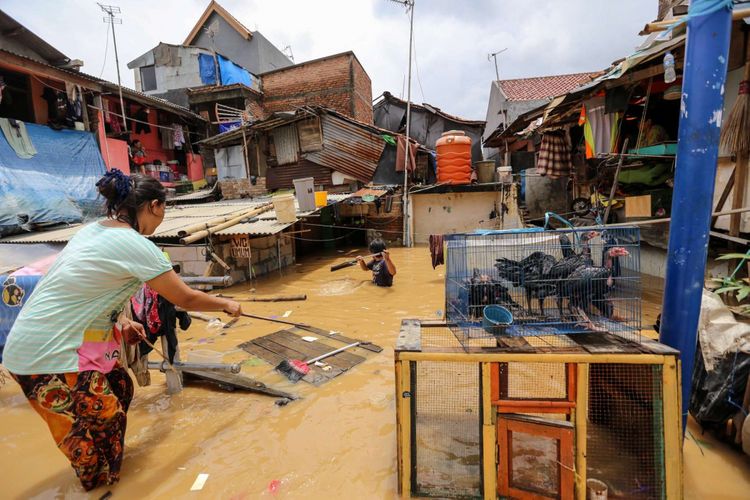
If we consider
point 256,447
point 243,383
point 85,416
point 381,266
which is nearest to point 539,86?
point 381,266

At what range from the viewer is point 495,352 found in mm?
2432

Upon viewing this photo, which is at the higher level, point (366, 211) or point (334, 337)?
point (366, 211)

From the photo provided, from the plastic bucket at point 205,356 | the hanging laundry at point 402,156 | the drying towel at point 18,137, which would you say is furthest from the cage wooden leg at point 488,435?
the drying towel at point 18,137

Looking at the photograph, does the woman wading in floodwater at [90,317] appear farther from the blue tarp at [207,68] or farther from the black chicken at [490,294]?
the blue tarp at [207,68]

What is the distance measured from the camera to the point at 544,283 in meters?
2.88

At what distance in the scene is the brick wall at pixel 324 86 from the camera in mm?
19656

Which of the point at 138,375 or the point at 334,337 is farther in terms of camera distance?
the point at 334,337

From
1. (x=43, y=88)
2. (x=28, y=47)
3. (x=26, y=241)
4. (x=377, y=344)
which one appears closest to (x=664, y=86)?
(x=377, y=344)

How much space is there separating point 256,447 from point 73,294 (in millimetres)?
1924

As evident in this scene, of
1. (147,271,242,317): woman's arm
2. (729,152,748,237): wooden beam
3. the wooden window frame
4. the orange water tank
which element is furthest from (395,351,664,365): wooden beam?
the orange water tank

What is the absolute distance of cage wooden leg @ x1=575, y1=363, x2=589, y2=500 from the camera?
2.29m

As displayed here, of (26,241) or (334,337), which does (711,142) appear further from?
(26,241)

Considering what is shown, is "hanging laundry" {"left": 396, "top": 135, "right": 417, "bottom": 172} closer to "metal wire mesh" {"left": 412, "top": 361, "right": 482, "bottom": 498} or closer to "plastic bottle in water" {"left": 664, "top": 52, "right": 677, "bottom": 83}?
"plastic bottle in water" {"left": 664, "top": 52, "right": 677, "bottom": 83}

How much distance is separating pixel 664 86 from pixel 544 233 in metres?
5.73
